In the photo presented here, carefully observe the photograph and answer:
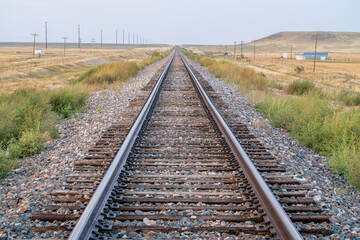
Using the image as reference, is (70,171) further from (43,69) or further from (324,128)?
(43,69)

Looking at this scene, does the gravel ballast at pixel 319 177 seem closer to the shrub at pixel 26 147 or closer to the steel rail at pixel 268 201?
the steel rail at pixel 268 201

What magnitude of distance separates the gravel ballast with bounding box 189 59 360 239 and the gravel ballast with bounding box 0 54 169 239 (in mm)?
2792

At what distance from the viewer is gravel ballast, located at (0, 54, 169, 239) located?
11.6 feet

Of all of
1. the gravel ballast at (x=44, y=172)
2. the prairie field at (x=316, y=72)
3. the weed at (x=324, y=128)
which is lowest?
the gravel ballast at (x=44, y=172)

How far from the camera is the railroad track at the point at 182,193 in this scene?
3326 millimetres

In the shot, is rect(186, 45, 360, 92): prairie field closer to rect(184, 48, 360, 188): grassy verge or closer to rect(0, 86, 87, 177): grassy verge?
rect(184, 48, 360, 188): grassy verge

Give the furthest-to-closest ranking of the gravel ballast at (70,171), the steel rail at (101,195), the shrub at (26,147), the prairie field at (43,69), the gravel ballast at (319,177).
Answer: the prairie field at (43,69) → the shrub at (26,147) → the gravel ballast at (319,177) → the gravel ballast at (70,171) → the steel rail at (101,195)

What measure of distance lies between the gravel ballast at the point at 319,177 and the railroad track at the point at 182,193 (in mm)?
186

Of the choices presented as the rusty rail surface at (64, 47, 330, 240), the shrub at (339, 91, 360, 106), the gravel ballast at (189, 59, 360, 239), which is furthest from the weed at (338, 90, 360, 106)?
the rusty rail surface at (64, 47, 330, 240)

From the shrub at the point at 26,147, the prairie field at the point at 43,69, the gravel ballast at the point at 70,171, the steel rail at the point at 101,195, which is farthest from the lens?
the prairie field at the point at 43,69

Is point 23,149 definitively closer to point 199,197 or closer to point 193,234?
point 199,197

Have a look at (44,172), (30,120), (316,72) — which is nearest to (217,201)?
(44,172)

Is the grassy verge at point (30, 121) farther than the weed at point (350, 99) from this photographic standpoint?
No

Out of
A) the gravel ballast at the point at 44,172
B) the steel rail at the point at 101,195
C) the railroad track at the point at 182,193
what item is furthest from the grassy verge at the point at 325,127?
the gravel ballast at the point at 44,172
